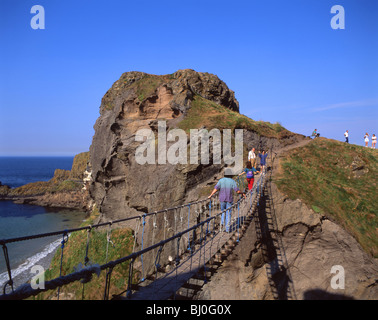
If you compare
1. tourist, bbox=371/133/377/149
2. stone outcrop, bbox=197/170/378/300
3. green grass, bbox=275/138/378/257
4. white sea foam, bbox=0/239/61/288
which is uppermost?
tourist, bbox=371/133/377/149

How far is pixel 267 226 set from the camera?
1123 cm

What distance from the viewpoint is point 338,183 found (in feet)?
48.0

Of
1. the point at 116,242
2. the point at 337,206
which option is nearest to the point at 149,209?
the point at 116,242

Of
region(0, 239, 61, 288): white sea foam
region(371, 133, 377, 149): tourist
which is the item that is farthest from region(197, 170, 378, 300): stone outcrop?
region(0, 239, 61, 288): white sea foam

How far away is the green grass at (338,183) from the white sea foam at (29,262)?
21386 mm

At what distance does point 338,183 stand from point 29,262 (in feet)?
84.2

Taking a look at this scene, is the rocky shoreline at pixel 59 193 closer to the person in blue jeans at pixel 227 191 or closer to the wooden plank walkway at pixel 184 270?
the person in blue jeans at pixel 227 191

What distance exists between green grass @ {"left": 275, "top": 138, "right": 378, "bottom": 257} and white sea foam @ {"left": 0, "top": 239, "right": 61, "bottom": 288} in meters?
21.4

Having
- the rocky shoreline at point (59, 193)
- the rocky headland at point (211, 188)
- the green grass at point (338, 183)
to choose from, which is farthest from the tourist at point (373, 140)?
the rocky shoreline at point (59, 193)

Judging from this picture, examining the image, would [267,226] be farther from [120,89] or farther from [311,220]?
[120,89]

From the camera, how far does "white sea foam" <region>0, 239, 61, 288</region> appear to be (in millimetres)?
20056

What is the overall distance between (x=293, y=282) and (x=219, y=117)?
10421 millimetres

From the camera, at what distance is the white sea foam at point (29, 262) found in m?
20.1

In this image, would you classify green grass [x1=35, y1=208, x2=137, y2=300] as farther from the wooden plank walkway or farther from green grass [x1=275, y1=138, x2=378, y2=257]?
green grass [x1=275, y1=138, x2=378, y2=257]
